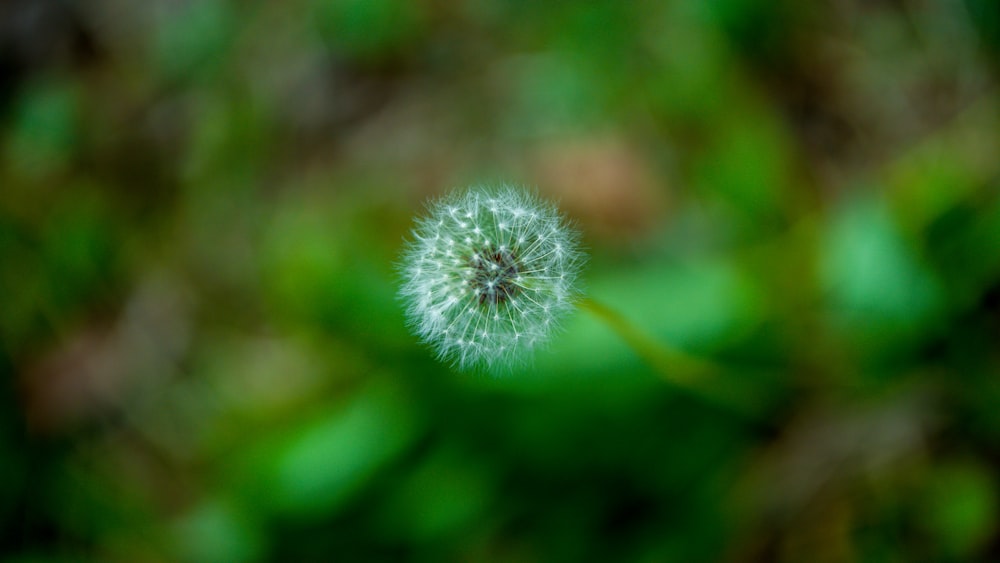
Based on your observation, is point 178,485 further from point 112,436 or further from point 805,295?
point 805,295

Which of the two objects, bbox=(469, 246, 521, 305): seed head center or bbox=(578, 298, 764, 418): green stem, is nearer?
bbox=(469, 246, 521, 305): seed head center

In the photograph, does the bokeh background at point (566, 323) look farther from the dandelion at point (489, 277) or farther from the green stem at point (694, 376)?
the dandelion at point (489, 277)

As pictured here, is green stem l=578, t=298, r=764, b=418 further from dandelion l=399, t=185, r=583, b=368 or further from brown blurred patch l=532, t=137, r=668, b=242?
brown blurred patch l=532, t=137, r=668, b=242

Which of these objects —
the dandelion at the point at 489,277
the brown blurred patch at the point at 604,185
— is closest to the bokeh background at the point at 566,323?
the brown blurred patch at the point at 604,185

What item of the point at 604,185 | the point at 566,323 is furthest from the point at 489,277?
the point at 604,185

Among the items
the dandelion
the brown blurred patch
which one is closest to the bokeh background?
the brown blurred patch

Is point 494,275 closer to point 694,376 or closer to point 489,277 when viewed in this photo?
point 489,277
